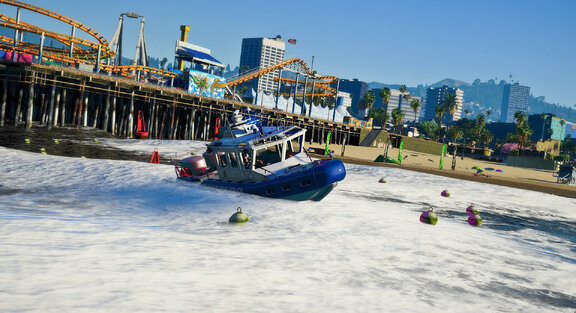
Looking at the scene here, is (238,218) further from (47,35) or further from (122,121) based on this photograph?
(47,35)

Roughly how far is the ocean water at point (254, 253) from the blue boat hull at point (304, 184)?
0.46 m

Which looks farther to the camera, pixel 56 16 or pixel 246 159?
pixel 56 16

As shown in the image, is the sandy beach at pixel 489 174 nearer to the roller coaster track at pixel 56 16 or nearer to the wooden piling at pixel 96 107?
the wooden piling at pixel 96 107

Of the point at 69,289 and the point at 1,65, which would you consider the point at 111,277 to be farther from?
the point at 1,65

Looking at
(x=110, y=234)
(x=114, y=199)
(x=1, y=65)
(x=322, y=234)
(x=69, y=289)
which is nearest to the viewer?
(x=69, y=289)

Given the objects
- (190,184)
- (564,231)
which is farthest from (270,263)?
(564,231)

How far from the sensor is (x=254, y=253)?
10344 millimetres

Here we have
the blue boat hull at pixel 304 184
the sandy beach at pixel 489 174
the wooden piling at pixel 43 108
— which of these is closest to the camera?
the blue boat hull at pixel 304 184

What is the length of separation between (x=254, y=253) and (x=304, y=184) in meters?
6.39

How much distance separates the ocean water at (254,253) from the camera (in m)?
7.26

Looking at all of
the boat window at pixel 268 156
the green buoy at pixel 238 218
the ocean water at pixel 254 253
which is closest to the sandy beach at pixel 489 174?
the ocean water at pixel 254 253

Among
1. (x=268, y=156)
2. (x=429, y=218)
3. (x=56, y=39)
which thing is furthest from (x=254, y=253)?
(x=56, y=39)

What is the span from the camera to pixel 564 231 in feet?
57.6

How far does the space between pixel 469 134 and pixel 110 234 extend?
19361 centimetres
